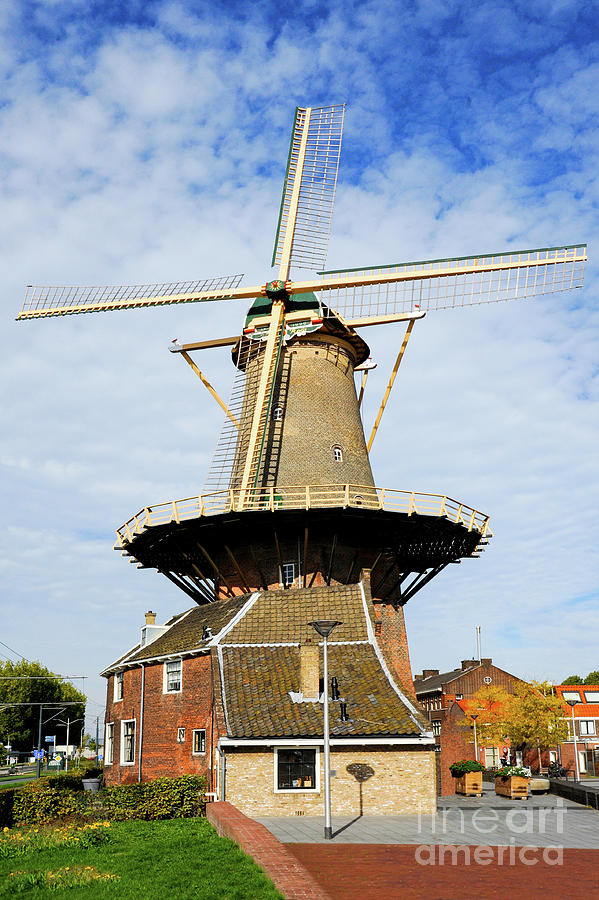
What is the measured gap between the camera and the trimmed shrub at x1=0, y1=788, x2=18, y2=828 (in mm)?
19047

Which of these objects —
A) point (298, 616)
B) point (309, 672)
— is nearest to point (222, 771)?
point (309, 672)

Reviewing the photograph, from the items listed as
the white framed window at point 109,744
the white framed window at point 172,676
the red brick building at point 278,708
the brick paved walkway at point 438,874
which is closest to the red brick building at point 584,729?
the red brick building at point 278,708

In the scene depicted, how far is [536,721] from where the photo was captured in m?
38.5

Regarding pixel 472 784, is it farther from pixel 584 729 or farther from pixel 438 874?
pixel 584 729

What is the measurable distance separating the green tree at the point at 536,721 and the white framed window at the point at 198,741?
72.4 ft

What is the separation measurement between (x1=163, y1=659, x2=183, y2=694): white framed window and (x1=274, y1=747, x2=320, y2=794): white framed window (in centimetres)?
485

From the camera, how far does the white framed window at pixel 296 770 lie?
63.1ft

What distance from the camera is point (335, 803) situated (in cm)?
1897

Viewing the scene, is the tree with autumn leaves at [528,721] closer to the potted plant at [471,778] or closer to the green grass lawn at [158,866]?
the potted plant at [471,778]

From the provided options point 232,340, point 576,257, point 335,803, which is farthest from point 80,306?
point 335,803

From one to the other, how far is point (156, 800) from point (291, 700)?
406 centimetres

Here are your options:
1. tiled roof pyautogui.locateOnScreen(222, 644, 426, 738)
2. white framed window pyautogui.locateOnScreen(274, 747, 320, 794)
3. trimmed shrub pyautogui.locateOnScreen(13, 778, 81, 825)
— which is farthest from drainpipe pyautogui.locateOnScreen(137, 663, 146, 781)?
white framed window pyautogui.locateOnScreen(274, 747, 320, 794)

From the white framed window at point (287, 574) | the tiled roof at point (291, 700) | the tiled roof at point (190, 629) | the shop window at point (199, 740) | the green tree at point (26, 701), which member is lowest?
the green tree at point (26, 701)

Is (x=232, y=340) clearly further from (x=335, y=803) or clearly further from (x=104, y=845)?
(x=104, y=845)
